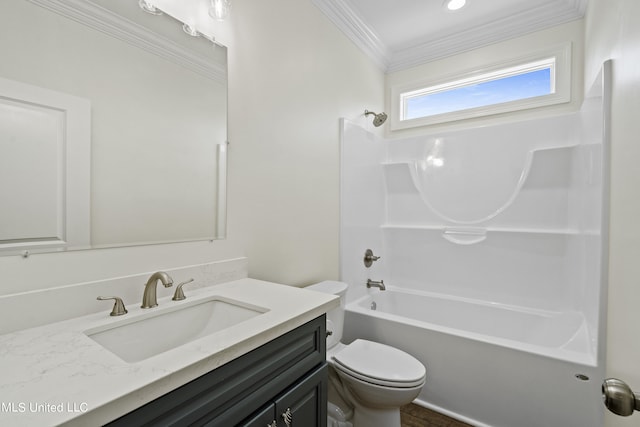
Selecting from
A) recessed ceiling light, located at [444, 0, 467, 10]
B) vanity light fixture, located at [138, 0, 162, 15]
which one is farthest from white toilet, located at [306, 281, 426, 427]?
recessed ceiling light, located at [444, 0, 467, 10]

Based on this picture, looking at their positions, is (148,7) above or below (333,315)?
above

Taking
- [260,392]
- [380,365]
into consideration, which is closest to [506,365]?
[380,365]

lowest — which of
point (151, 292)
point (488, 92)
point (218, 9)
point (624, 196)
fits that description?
point (151, 292)

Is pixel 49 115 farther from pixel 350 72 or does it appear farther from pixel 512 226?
pixel 512 226

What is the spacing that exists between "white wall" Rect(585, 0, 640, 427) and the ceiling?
0.98 metres

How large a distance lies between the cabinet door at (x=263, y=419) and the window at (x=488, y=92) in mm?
2755

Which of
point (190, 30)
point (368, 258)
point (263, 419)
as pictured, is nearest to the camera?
point (263, 419)

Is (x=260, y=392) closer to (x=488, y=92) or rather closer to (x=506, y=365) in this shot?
(x=506, y=365)

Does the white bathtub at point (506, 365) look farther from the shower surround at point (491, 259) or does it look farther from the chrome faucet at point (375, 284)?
the chrome faucet at point (375, 284)

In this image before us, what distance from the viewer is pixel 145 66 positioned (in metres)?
1.17

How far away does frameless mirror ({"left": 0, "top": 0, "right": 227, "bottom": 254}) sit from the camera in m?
0.88

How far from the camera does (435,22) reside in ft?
8.14

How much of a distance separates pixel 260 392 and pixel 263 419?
71mm

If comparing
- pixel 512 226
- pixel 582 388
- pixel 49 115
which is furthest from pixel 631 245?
pixel 49 115
